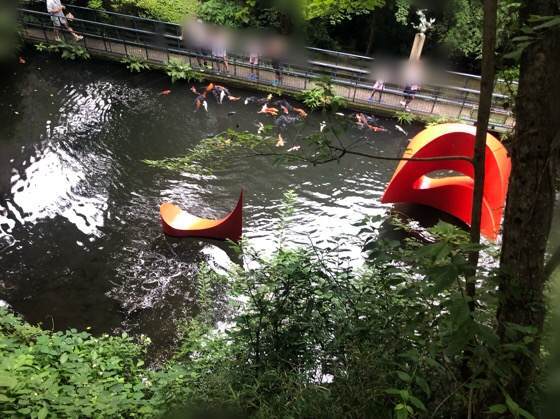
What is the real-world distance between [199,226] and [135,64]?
26.3ft

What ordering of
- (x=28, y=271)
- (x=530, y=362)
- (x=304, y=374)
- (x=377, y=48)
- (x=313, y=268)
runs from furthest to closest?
(x=377, y=48) < (x=28, y=271) < (x=313, y=268) < (x=304, y=374) < (x=530, y=362)

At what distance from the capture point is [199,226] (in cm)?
754

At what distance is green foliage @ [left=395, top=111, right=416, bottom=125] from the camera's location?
1198 centimetres

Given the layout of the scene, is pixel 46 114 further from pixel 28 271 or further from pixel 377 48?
pixel 377 48

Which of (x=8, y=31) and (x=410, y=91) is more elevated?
(x=8, y=31)

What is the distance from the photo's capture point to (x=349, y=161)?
10.3 metres

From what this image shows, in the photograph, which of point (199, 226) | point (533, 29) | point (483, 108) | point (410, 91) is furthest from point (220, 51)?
point (533, 29)

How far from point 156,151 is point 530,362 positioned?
362 inches

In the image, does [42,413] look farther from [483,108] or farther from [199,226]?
[199,226]

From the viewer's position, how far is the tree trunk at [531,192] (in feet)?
5.92

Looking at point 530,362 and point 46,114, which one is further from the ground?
point 530,362

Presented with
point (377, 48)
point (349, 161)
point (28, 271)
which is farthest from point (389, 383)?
point (377, 48)

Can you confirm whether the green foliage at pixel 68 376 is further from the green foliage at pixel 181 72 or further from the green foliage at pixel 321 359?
the green foliage at pixel 181 72

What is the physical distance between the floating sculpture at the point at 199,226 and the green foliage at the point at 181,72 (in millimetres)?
6626
